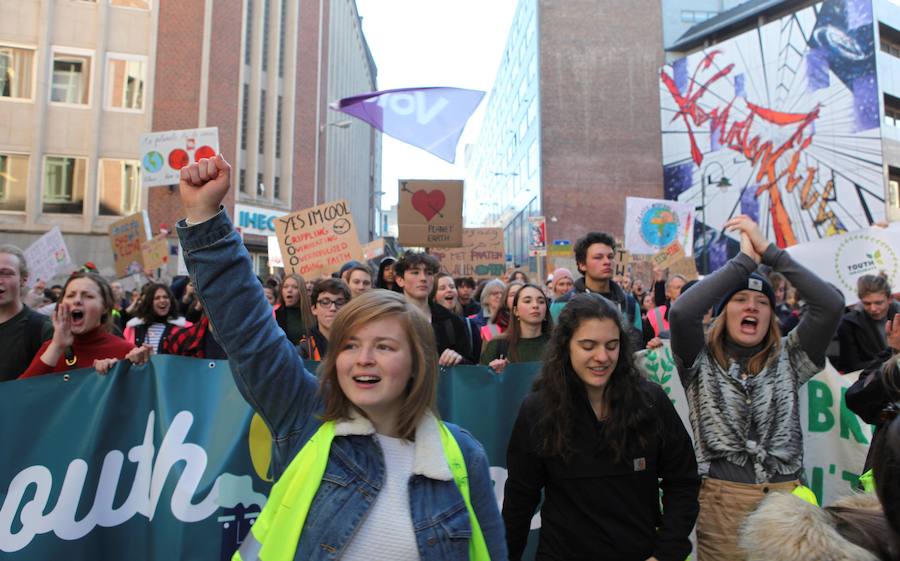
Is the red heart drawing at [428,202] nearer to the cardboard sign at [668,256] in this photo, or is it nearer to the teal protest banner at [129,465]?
the cardboard sign at [668,256]

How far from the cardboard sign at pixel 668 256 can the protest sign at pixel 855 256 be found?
3.93 meters

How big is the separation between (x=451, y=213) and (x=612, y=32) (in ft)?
147

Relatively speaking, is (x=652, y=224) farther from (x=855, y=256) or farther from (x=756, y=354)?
(x=756, y=354)

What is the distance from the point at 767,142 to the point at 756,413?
41.8 metres

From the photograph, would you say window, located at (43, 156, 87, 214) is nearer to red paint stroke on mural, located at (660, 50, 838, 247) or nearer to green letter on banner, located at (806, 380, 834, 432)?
green letter on banner, located at (806, 380, 834, 432)

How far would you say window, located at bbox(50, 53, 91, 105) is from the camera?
22.2 meters

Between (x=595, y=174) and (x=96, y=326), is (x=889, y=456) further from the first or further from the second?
(x=595, y=174)

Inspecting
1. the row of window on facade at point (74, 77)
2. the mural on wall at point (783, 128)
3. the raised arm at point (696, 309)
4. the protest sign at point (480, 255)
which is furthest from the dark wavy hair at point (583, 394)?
the mural on wall at point (783, 128)

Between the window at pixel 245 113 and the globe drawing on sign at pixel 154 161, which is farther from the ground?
the window at pixel 245 113

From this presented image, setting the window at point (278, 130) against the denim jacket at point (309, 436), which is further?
the window at point (278, 130)

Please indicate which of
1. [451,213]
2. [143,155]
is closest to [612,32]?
[143,155]

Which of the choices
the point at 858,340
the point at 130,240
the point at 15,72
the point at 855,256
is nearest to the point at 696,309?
the point at 858,340

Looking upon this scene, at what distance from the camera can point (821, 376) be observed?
3658 millimetres

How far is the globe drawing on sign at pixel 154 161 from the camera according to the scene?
693 inches
